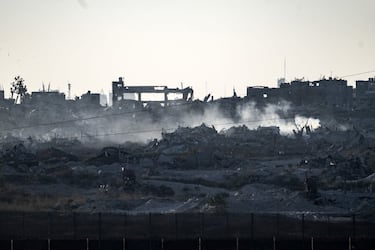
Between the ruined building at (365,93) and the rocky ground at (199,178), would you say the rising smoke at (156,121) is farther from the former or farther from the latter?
the rocky ground at (199,178)

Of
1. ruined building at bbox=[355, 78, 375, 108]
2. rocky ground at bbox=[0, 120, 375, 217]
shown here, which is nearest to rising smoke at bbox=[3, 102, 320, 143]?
ruined building at bbox=[355, 78, 375, 108]

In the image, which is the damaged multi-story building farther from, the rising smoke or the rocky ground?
the rocky ground

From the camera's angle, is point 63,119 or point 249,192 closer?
point 249,192

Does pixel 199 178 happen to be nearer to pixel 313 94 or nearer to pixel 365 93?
pixel 313 94

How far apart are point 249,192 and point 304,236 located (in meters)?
15.6

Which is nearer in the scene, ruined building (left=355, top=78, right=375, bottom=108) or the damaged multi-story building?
ruined building (left=355, top=78, right=375, bottom=108)

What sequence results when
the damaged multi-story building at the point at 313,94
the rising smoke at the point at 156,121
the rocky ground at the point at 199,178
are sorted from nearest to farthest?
the rocky ground at the point at 199,178, the rising smoke at the point at 156,121, the damaged multi-story building at the point at 313,94

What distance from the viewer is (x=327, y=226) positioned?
30031 millimetres

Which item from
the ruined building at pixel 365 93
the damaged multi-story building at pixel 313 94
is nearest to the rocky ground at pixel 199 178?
the ruined building at pixel 365 93

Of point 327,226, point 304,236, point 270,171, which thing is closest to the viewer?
point 304,236

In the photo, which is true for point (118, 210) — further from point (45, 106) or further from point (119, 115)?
point (45, 106)

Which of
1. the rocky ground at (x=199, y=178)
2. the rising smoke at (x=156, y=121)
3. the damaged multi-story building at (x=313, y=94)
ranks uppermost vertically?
the damaged multi-story building at (x=313, y=94)

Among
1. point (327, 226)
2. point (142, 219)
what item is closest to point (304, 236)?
point (327, 226)

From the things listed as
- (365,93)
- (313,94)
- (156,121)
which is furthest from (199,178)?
(365,93)
